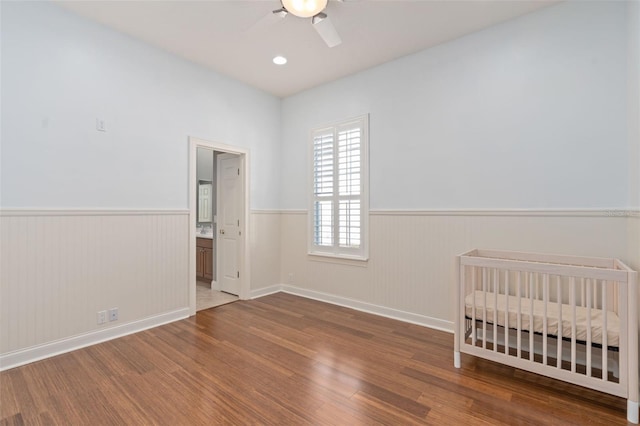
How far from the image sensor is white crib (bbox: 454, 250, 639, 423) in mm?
1832

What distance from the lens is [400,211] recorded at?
353 cm

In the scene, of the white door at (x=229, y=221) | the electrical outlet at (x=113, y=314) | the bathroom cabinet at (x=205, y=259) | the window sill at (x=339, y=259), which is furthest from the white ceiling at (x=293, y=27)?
the bathroom cabinet at (x=205, y=259)

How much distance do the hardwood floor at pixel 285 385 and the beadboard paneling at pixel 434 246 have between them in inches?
20.6

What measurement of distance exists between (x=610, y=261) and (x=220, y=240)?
454cm

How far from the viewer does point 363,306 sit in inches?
151

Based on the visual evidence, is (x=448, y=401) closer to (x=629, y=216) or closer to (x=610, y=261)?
(x=610, y=261)

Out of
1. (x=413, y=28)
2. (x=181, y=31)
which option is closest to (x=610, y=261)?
(x=413, y=28)

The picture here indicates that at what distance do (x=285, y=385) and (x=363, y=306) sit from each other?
184 cm

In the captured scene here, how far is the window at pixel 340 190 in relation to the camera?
384 centimetres

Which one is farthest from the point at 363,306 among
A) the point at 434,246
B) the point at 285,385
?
the point at 285,385

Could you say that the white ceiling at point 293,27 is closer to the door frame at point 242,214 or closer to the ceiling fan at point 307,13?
the ceiling fan at point 307,13

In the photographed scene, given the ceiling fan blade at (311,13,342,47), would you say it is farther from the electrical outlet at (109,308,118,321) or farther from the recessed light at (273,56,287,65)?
the electrical outlet at (109,308,118,321)

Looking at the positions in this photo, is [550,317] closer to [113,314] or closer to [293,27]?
[293,27]

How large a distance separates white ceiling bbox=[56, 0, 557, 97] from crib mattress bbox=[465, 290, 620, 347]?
100 inches
